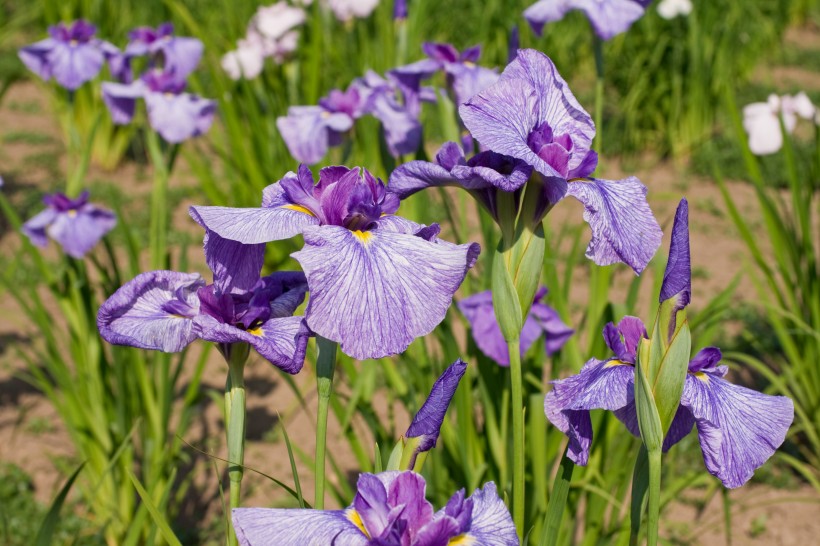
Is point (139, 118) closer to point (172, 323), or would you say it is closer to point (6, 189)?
point (6, 189)

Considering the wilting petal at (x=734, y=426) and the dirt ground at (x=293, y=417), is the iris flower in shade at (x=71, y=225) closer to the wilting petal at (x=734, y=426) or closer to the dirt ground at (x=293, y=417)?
the dirt ground at (x=293, y=417)

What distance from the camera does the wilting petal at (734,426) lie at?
950 millimetres

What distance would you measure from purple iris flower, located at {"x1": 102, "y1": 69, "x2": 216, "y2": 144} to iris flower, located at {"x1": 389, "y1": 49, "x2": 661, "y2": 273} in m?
1.46

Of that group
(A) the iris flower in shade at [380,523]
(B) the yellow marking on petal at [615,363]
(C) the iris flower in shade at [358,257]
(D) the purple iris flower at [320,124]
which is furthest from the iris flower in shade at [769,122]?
(A) the iris flower in shade at [380,523]

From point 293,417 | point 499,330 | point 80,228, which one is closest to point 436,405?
point 499,330

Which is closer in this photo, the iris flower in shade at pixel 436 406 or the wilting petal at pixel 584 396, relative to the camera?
the iris flower in shade at pixel 436 406

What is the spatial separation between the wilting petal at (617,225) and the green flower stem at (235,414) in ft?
1.36

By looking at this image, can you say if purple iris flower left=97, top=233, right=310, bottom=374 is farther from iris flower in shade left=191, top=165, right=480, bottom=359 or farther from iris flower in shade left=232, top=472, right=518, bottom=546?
iris flower in shade left=232, top=472, right=518, bottom=546

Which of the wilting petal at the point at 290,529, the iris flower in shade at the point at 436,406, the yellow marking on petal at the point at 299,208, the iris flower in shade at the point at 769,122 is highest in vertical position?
the yellow marking on petal at the point at 299,208

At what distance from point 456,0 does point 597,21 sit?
4282 millimetres

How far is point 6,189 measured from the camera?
454 centimetres

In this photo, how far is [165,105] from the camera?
93.4 inches

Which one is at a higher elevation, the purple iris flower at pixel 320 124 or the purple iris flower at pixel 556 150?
the purple iris flower at pixel 556 150

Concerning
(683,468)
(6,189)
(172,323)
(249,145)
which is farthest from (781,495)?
(6,189)
